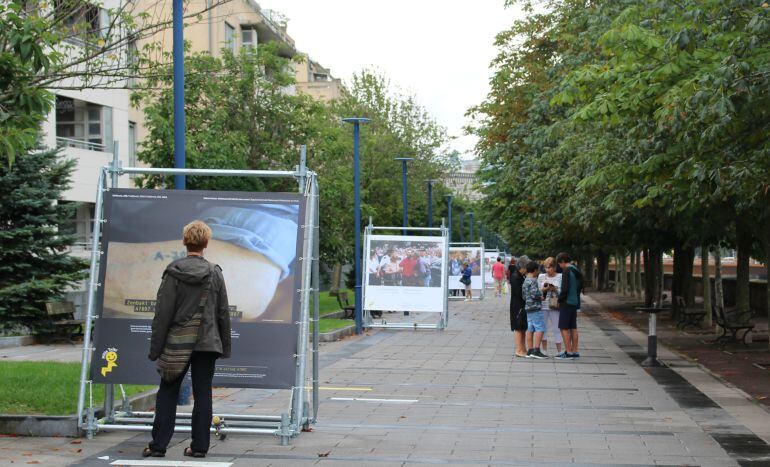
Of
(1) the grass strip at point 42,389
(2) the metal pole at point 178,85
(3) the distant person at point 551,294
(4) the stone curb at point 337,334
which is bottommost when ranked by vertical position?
(1) the grass strip at point 42,389

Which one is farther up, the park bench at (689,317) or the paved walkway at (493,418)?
the park bench at (689,317)

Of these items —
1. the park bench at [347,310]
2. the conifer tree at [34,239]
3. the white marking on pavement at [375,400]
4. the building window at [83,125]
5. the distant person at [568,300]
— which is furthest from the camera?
the building window at [83,125]

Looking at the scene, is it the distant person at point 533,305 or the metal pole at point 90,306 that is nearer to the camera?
the metal pole at point 90,306

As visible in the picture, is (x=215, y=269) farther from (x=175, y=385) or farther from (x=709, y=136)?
(x=709, y=136)

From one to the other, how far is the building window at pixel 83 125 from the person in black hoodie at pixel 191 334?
89.9 ft

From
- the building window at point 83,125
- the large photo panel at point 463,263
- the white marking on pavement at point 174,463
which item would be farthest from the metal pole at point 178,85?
the large photo panel at point 463,263

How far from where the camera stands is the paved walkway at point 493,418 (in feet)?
30.4

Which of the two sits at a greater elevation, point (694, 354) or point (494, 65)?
point (494, 65)

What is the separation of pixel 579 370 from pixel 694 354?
503cm

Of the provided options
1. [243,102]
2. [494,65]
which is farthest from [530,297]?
[494,65]

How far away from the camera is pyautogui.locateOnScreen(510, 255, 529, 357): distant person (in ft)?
65.4

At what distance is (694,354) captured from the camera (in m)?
22.0

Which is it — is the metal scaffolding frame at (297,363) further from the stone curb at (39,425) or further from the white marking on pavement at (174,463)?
the white marking on pavement at (174,463)

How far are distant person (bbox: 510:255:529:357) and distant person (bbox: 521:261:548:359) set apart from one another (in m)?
0.14
